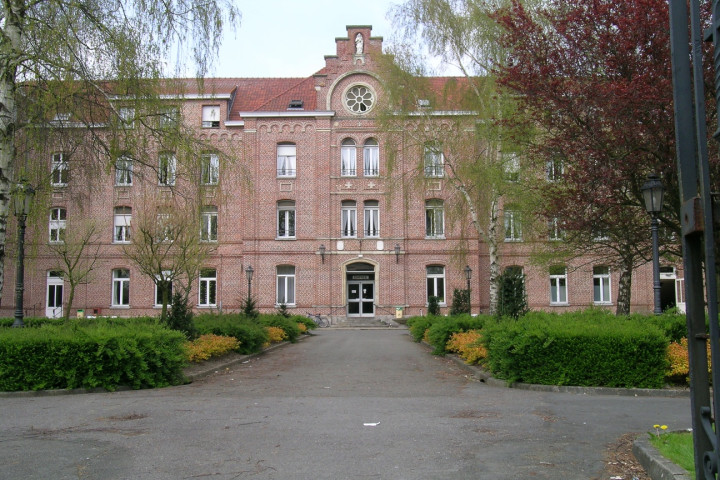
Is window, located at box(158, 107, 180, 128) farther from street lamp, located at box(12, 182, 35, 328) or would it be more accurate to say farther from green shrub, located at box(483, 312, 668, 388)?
green shrub, located at box(483, 312, 668, 388)

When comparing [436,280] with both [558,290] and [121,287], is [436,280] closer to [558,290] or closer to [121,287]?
[558,290]

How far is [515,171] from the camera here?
67.5 ft

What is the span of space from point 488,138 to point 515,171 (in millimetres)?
1422

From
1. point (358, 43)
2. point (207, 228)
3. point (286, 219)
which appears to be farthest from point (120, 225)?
point (358, 43)

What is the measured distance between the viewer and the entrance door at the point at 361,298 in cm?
3716

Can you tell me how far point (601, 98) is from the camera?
11117 millimetres

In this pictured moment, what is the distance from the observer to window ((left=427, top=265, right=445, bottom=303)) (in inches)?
1449

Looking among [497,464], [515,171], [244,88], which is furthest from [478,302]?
[497,464]

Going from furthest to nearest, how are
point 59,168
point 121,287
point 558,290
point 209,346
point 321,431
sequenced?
point 558,290 < point 121,287 < point 209,346 < point 59,168 < point 321,431

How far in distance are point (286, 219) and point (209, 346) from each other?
22.9 m

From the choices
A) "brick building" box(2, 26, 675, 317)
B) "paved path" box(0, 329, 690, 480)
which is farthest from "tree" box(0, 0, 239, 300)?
"brick building" box(2, 26, 675, 317)

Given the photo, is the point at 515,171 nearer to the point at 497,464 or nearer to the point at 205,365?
the point at 205,365

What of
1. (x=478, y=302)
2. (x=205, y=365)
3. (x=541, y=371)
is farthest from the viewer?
(x=478, y=302)

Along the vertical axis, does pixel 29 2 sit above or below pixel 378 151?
below
